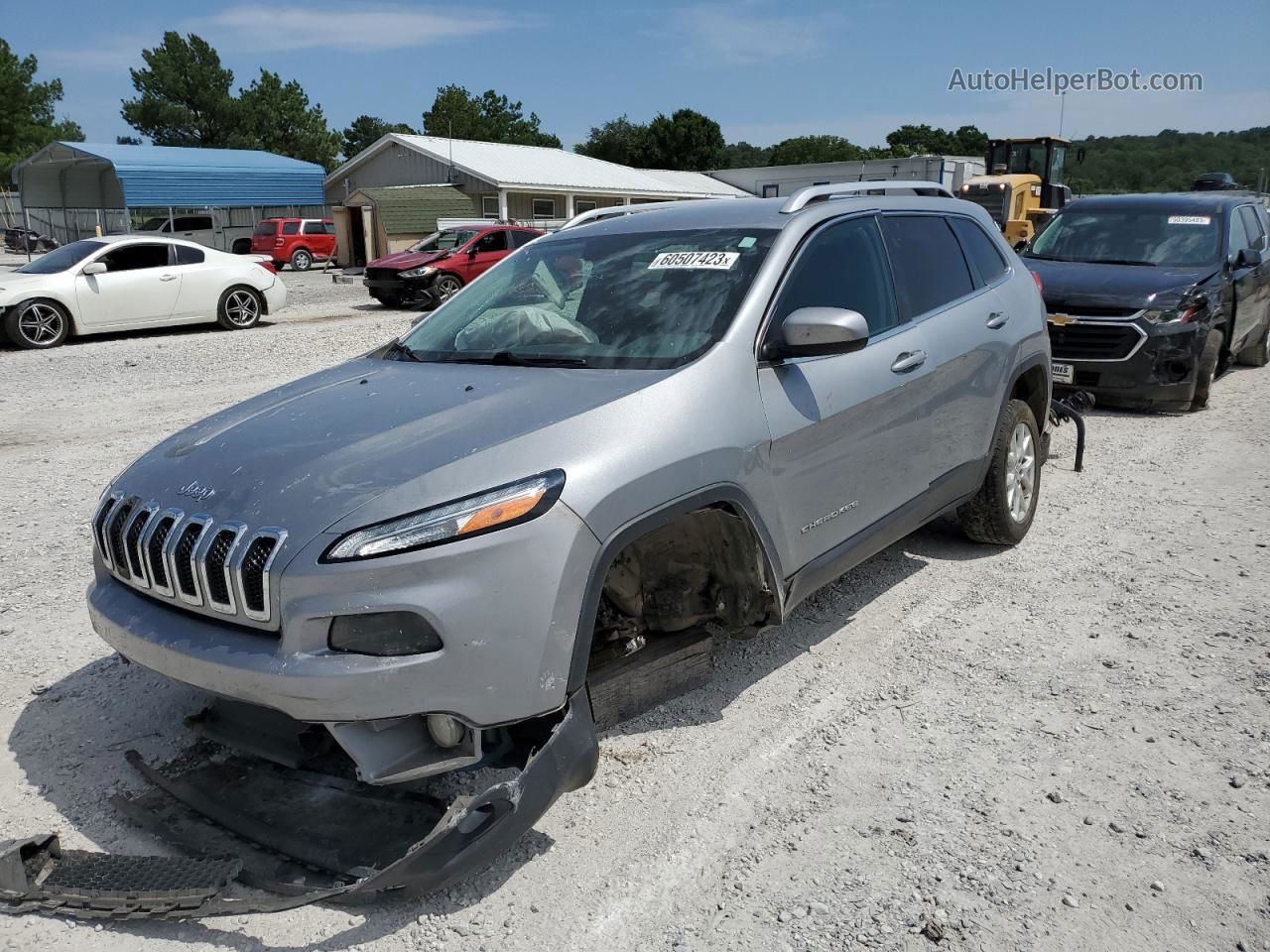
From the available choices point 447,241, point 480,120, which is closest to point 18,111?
point 480,120

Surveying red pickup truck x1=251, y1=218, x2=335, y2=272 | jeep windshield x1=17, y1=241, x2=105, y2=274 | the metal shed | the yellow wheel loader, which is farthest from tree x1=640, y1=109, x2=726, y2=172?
jeep windshield x1=17, y1=241, x2=105, y2=274

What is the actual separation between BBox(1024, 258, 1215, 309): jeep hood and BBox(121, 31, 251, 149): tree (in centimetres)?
7048

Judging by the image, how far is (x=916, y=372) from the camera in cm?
424

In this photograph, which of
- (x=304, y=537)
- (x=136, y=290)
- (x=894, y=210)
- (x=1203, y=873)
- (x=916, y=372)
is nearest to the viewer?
(x=304, y=537)

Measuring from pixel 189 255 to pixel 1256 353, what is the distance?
15006mm

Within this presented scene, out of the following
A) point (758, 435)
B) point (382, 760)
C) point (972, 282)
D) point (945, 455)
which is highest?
point (972, 282)

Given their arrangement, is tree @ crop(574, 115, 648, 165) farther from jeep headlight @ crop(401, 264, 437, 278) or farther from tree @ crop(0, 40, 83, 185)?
jeep headlight @ crop(401, 264, 437, 278)

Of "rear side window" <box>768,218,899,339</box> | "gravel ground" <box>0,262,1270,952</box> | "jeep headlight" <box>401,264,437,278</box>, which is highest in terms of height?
"jeep headlight" <box>401,264,437,278</box>

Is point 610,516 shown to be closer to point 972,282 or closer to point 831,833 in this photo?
point 831,833

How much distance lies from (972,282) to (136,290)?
43.9 ft

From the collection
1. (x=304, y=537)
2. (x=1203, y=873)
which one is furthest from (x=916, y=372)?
(x=304, y=537)

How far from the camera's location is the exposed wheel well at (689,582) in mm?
3307

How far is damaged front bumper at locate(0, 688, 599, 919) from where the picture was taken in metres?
2.55

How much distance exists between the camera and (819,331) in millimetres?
3393
